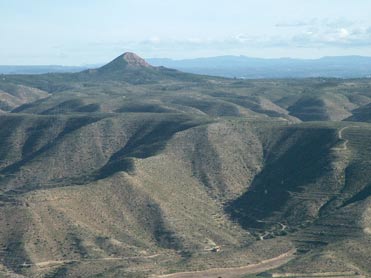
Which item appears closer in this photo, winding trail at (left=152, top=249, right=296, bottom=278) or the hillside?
winding trail at (left=152, top=249, right=296, bottom=278)

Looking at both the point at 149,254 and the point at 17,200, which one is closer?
the point at 149,254

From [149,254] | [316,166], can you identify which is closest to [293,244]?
[149,254]

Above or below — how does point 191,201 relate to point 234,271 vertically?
above

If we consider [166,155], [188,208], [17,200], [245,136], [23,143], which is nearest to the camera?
[17,200]

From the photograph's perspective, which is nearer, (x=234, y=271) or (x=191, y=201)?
(x=234, y=271)

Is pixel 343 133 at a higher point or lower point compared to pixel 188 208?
higher

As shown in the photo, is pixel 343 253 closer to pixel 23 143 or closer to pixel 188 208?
pixel 188 208

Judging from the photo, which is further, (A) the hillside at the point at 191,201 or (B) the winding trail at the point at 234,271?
(A) the hillside at the point at 191,201

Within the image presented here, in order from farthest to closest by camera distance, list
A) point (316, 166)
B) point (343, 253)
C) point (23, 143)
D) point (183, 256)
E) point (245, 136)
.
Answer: point (23, 143) → point (245, 136) → point (316, 166) → point (183, 256) → point (343, 253)
